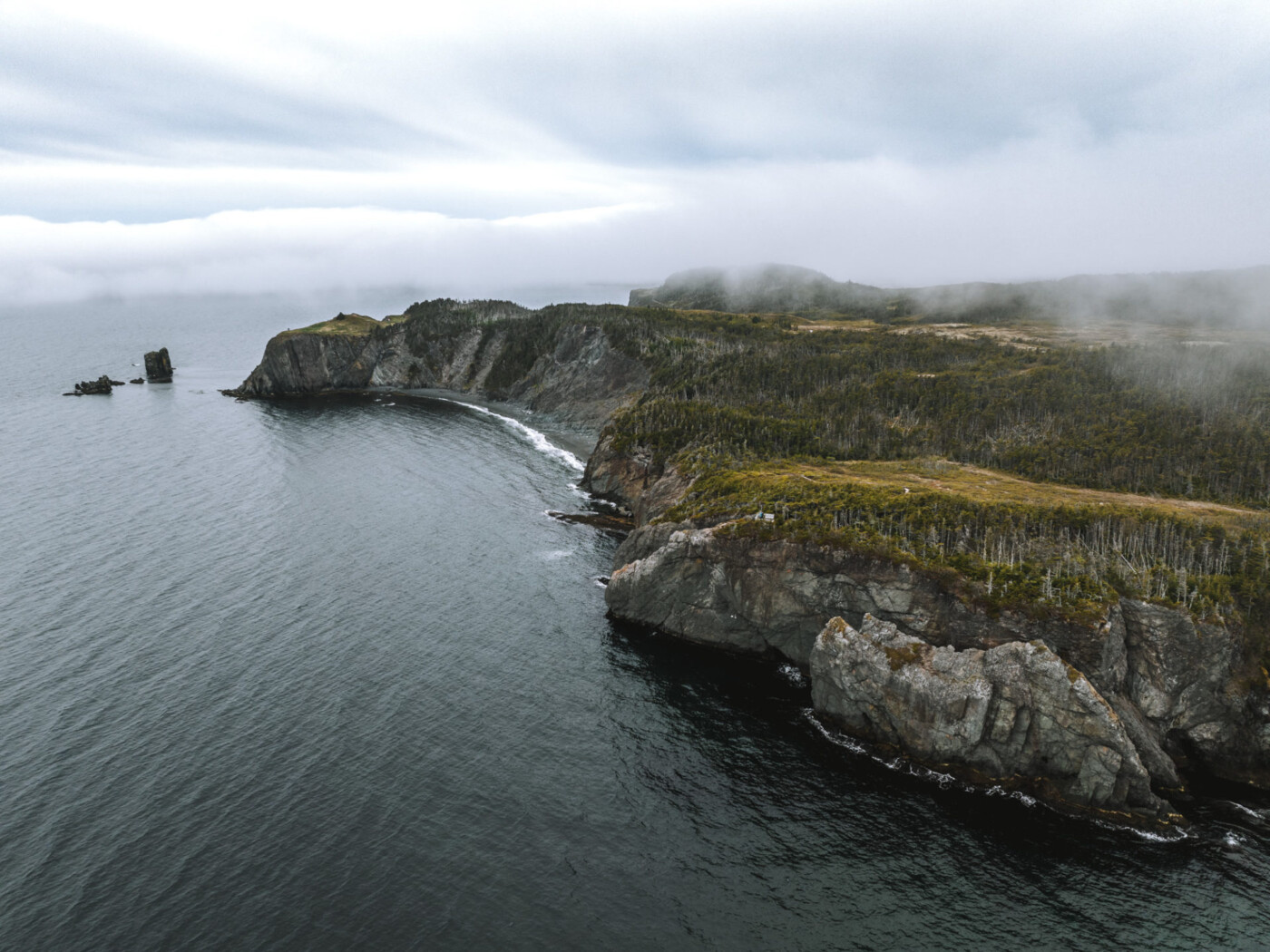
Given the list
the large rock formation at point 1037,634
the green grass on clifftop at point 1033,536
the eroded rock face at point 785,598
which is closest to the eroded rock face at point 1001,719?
the large rock formation at point 1037,634

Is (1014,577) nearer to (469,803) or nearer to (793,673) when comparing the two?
(793,673)

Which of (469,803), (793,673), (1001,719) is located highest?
(1001,719)

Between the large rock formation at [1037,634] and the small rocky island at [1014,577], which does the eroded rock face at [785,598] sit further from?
the small rocky island at [1014,577]

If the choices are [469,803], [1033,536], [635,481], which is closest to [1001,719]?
[1033,536]

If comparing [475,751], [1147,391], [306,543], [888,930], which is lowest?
[888,930]

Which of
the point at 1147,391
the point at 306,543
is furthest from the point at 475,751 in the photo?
the point at 1147,391

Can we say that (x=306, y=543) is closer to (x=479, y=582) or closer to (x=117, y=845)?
(x=479, y=582)
